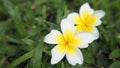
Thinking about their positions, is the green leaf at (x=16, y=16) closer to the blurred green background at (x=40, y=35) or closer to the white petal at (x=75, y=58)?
the blurred green background at (x=40, y=35)

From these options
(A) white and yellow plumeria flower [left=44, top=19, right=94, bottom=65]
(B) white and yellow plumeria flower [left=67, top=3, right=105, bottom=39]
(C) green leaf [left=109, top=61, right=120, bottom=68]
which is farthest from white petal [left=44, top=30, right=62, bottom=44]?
(C) green leaf [left=109, top=61, right=120, bottom=68]

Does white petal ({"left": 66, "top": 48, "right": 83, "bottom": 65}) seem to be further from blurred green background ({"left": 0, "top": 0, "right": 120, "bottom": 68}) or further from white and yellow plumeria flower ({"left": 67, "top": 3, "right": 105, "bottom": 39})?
white and yellow plumeria flower ({"left": 67, "top": 3, "right": 105, "bottom": 39})

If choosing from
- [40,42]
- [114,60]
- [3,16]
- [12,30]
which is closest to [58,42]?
[40,42]

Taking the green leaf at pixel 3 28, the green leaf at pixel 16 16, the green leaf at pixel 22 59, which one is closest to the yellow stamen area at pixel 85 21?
the green leaf at pixel 22 59

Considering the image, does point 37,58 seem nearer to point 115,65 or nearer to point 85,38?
point 85,38

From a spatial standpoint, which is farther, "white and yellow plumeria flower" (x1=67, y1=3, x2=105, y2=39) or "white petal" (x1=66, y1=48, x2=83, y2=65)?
"white and yellow plumeria flower" (x1=67, y1=3, x2=105, y2=39)

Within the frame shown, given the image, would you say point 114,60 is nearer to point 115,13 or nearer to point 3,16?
point 115,13
